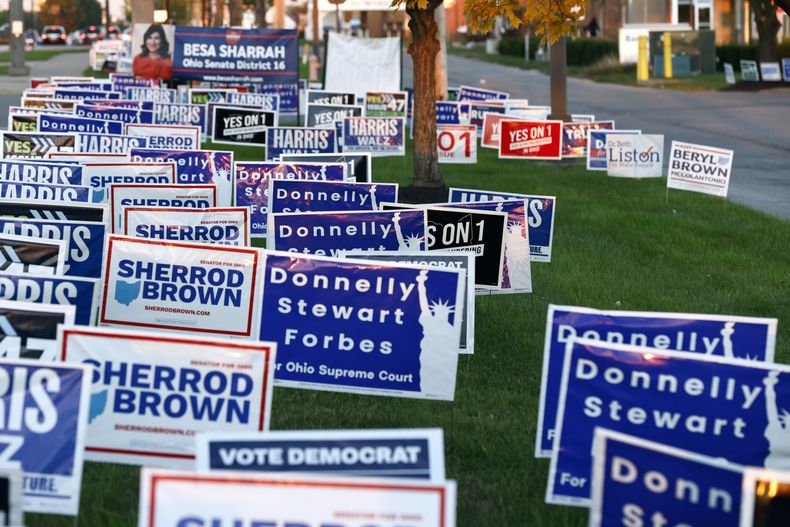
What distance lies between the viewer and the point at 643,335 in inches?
262

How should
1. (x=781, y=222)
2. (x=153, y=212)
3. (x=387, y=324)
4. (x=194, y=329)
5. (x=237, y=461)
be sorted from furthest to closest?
1. (x=781, y=222)
2. (x=153, y=212)
3. (x=194, y=329)
4. (x=387, y=324)
5. (x=237, y=461)

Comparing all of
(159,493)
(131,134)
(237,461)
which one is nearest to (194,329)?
(237,461)

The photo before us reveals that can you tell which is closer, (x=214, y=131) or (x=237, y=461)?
(x=237, y=461)

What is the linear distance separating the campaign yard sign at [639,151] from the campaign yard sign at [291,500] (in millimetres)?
15840

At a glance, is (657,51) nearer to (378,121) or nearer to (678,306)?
(378,121)

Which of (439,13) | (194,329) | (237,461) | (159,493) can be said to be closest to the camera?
(159,493)

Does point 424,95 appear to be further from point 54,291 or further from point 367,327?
point 54,291

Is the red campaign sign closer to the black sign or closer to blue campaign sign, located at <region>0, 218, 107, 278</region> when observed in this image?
the black sign

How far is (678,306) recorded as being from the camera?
35.6 ft

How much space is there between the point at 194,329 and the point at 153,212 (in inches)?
65.6

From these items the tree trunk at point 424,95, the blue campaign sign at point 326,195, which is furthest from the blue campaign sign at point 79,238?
the tree trunk at point 424,95

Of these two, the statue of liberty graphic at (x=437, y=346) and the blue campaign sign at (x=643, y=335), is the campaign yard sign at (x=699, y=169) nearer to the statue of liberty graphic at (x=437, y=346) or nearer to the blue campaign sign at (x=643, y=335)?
the statue of liberty graphic at (x=437, y=346)

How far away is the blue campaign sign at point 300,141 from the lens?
689 inches

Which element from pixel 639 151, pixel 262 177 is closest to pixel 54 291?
pixel 262 177
